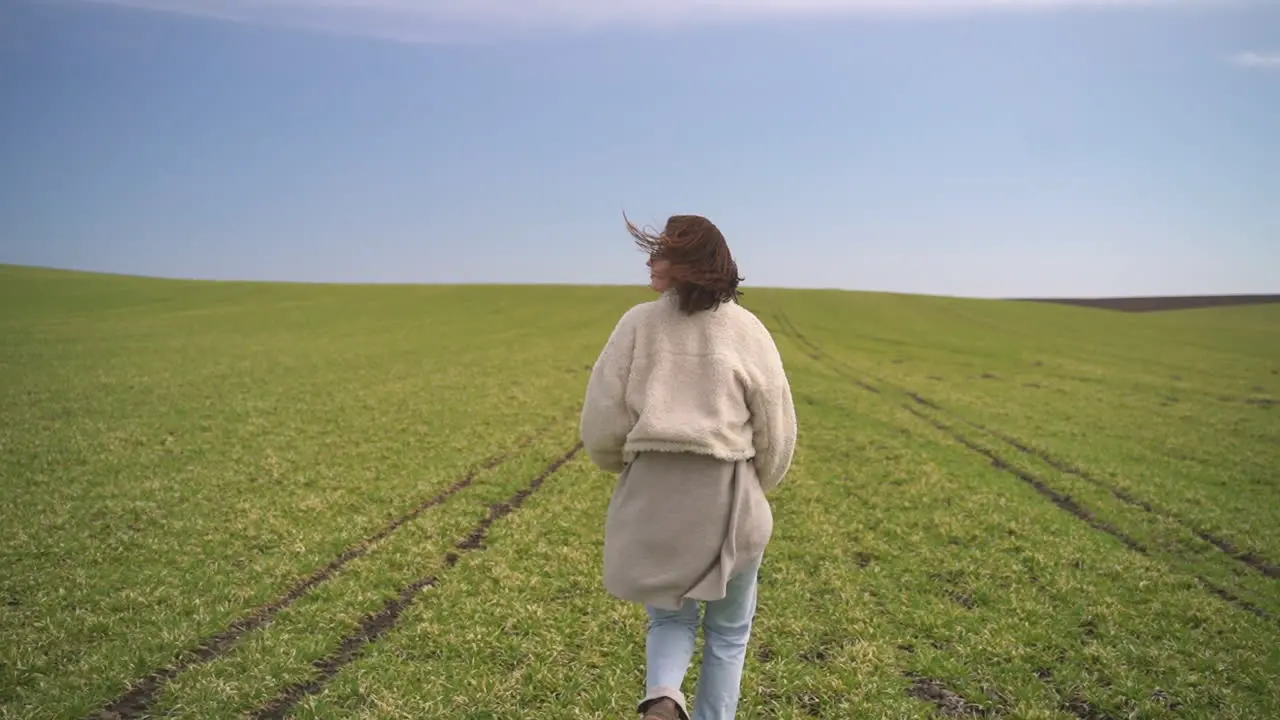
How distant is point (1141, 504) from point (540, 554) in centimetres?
1348

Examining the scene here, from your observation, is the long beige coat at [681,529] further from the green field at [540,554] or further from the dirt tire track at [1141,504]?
the dirt tire track at [1141,504]

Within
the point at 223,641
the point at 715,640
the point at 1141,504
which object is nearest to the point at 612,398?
the point at 715,640

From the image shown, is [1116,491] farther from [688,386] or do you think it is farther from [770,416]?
[688,386]

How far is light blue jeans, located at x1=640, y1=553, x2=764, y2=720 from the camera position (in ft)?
15.7

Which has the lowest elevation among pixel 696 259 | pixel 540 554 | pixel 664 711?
pixel 540 554

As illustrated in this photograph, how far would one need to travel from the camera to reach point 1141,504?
16.8 m

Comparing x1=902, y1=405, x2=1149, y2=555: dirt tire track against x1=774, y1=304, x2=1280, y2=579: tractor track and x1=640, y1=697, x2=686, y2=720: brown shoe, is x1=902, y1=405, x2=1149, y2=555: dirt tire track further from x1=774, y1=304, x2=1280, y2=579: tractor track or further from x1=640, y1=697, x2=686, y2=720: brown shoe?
x1=640, y1=697, x2=686, y2=720: brown shoe

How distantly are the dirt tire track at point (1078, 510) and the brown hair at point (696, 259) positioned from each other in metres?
11.0

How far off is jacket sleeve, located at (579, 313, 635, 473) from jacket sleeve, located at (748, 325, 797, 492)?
807 mm

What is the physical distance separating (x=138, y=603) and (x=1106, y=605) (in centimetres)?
1320

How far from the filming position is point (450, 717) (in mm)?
7254

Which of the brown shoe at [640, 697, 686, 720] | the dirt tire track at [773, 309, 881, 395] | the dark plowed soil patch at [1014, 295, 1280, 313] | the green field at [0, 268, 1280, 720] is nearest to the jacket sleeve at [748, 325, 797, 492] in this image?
the brown shoe at [640, 697, 686, 720]

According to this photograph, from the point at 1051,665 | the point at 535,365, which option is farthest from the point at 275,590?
the point at 535,365

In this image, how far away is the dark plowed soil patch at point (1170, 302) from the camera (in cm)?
10538
